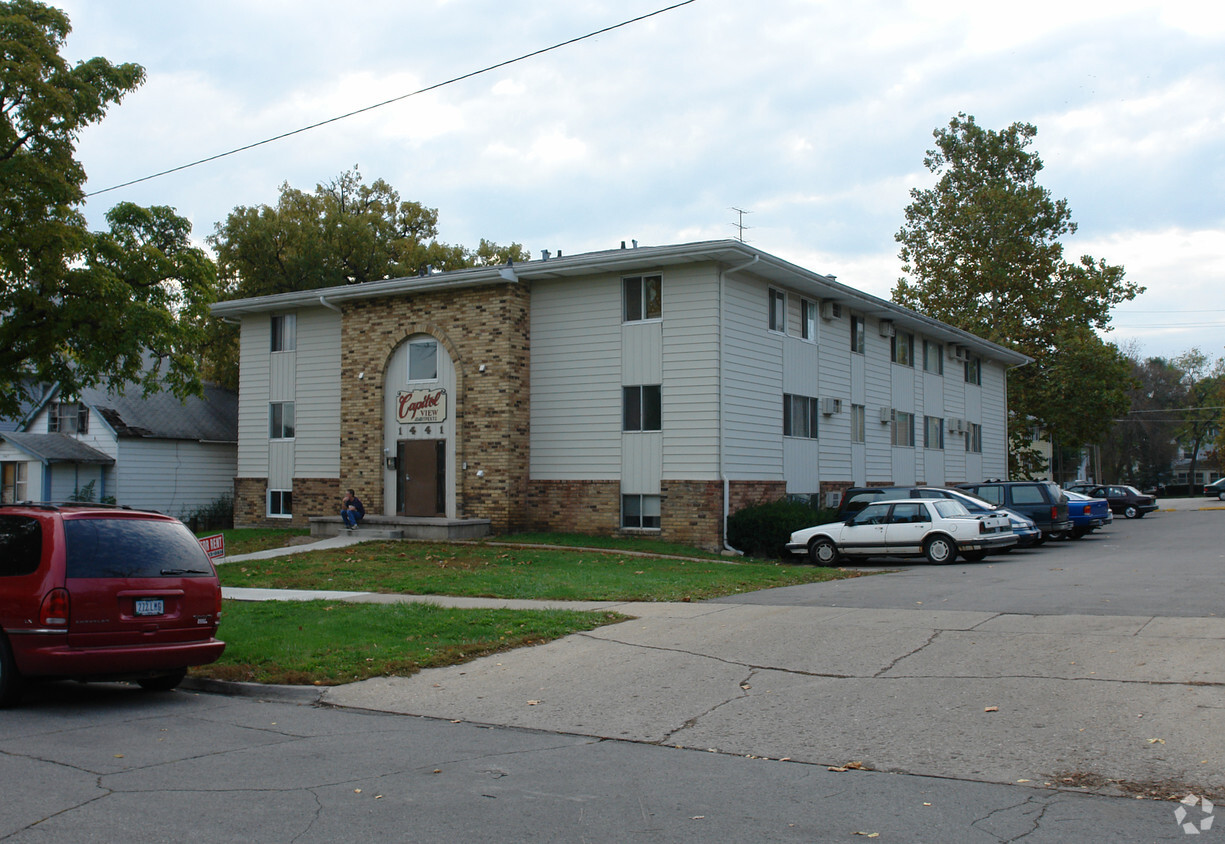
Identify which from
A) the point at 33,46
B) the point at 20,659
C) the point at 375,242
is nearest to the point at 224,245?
the point at 375,242

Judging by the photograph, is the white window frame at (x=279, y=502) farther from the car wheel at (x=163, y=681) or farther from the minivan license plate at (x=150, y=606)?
the minivan license plate at (x=150, y=606)

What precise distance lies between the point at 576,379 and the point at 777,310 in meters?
5.40

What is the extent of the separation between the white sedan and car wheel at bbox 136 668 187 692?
48.3 feet

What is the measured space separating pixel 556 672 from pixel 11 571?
477cm

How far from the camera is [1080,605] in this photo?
13000 millimetres

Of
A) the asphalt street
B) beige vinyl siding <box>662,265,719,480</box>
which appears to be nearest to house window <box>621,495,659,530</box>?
beige vinyl siding <box>662,265,719,480</box>

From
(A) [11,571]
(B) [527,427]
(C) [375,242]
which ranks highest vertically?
(C) [375,242]

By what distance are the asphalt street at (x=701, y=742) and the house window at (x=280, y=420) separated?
2137 cm

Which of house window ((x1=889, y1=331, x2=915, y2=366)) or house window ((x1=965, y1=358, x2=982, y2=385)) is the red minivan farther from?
house window ((x1=965, y1=358, x2=982, y2=385))

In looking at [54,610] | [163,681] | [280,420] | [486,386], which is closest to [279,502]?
[280,420]

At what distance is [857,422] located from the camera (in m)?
30.9

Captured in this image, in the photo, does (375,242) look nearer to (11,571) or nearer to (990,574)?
(990,574)

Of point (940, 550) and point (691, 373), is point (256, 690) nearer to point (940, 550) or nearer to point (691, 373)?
point (940, 550)

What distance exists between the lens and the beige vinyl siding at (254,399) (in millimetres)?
31891
